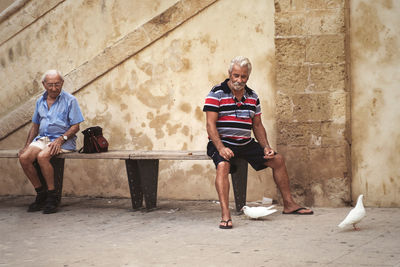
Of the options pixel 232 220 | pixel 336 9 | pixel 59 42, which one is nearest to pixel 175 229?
pixel 232 220

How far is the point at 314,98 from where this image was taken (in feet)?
20.3

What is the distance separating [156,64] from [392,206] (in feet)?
9.33

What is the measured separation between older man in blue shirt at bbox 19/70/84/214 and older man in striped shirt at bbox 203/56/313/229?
1.67 meters

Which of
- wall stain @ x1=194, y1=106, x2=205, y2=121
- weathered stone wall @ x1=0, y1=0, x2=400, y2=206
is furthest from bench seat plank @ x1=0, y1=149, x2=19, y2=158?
wall stain @ x1=194, y1=106, x2=205, y2=121

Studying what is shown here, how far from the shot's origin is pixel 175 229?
533 cm

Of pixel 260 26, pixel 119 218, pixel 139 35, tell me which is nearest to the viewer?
pixel 119 218

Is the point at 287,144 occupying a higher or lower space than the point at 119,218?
higher

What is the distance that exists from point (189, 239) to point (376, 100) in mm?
2442

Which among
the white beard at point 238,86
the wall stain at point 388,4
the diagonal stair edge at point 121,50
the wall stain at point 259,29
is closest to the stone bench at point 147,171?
the white beard at point 238,86

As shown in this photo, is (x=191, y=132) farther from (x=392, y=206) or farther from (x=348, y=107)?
(x=392, y=206)

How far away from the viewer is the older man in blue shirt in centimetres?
641

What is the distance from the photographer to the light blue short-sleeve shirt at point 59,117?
655cm

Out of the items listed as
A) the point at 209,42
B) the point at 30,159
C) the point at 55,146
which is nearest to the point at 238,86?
the point at 209,42

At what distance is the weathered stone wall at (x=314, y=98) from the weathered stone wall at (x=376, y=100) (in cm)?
15
